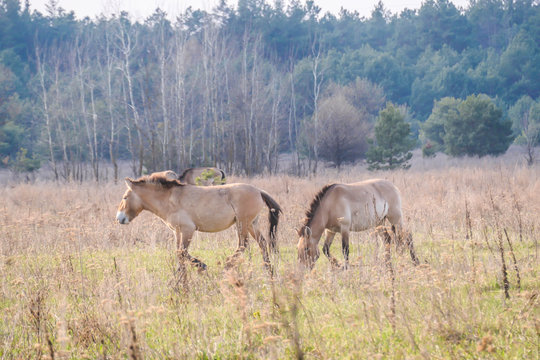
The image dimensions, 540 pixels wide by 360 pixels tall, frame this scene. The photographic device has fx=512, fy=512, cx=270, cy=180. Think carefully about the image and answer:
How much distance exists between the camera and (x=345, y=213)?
853 cm

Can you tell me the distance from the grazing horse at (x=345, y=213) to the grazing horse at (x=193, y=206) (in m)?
0.63

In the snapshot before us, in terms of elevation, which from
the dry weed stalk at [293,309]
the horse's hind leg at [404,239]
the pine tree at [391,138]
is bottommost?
the pine tree at [391,138]

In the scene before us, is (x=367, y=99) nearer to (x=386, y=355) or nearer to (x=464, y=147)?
(x=464, y=147)

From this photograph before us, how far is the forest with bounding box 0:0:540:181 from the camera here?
108ft

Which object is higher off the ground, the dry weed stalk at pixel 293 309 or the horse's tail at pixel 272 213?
the dry weed stalk at pixel 293 309

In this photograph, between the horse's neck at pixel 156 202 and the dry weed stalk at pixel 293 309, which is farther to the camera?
the horse's neck at pixel 156 202

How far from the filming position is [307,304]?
18.7 ft

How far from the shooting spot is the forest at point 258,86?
32.9 meters

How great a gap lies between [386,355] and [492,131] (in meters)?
35.6

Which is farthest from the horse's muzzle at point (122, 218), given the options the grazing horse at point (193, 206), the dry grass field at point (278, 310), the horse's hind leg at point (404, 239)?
the horse's hind leg at point (404, 239)

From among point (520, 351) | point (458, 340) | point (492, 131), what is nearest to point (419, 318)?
point (458, 340)

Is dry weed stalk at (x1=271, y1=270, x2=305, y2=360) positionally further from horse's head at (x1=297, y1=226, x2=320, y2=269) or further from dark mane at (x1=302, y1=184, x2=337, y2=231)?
dark mane at (x1=302, y1=184, x2=337, y2=231)

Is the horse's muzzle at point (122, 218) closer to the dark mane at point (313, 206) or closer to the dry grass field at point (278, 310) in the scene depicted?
the dry grass field at point (278, 310)

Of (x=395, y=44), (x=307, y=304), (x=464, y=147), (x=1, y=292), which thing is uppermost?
(x=395, y=44)
